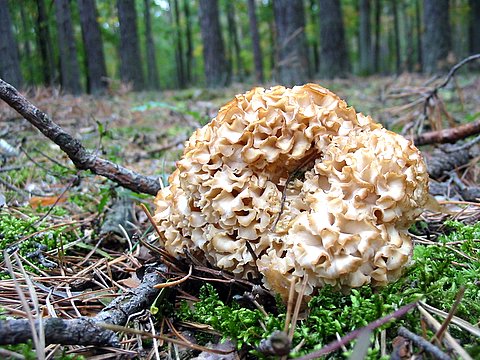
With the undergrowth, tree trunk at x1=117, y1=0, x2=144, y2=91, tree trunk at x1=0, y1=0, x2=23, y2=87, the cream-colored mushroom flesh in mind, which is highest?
tree trunk at x1=117, y1=0, x2=144, y2=91

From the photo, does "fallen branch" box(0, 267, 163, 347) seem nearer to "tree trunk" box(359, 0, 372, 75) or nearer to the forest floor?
the forest floor

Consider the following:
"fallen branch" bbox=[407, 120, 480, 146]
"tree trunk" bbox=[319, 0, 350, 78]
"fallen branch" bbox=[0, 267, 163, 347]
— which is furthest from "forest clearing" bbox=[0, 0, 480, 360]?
"tree trunk" bbox=[319, 0, 350, 78]

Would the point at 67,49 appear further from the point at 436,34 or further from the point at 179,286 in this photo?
the point at 179,286

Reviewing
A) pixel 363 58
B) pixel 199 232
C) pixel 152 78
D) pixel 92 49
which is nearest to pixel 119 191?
pixel 199 232

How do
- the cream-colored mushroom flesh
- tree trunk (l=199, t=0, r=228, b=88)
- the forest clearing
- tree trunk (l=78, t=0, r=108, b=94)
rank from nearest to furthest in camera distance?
the forest clearing
the cream-colored mushroom flesh
tree trunk (l=78, t=0, r=108, b=94)
tree trunk (l=199, t=0, r=228, b=88)

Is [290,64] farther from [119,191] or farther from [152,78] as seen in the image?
[152,78]
